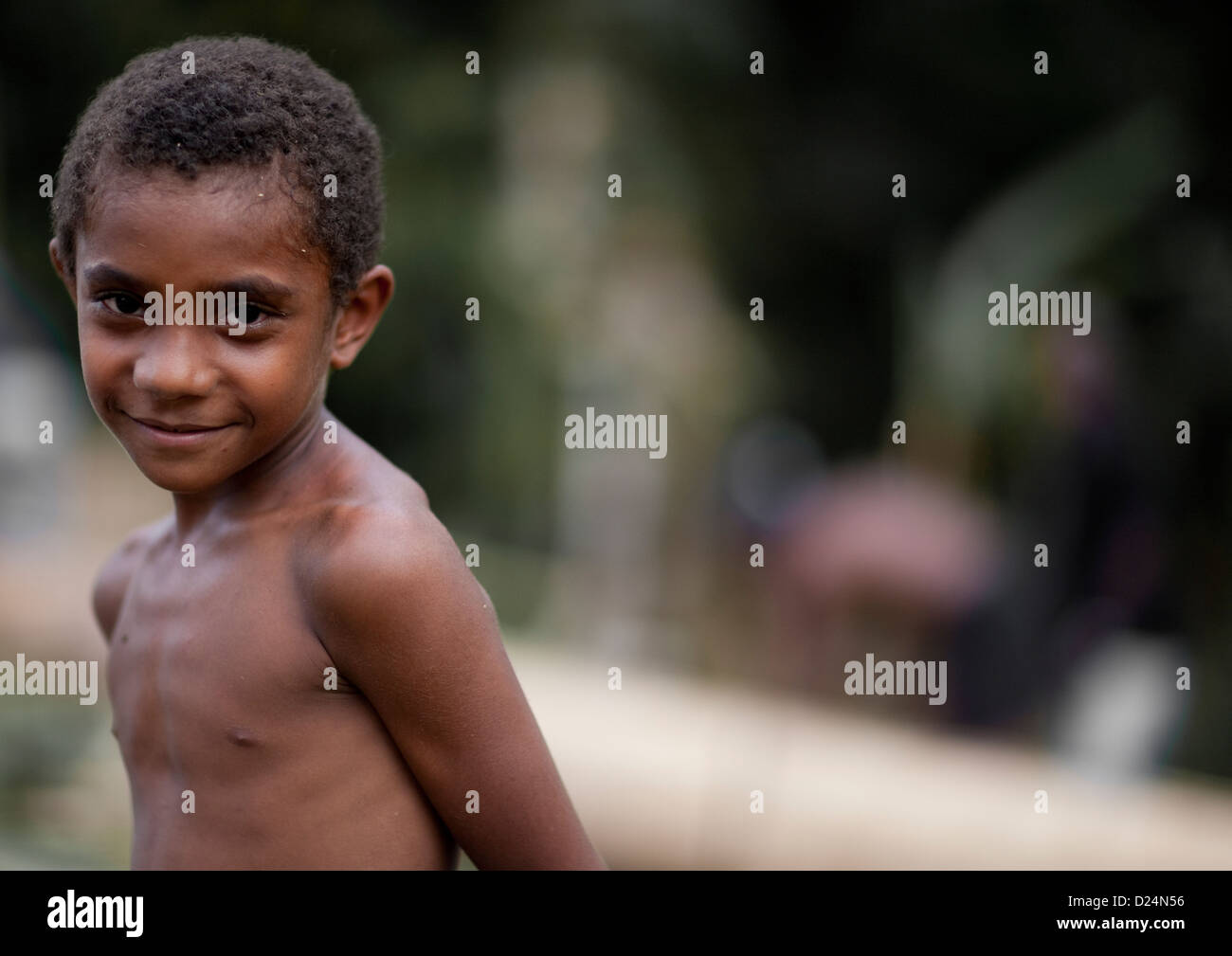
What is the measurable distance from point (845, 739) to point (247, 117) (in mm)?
4732

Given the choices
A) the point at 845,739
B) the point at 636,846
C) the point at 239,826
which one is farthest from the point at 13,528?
the point at 239,826

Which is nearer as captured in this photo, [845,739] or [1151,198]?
[845,739]

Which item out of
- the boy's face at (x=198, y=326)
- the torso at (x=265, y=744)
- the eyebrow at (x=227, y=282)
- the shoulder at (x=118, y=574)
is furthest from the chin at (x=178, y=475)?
the shoulder at (x=118, y=574)

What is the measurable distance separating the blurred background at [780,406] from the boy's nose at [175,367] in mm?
3007

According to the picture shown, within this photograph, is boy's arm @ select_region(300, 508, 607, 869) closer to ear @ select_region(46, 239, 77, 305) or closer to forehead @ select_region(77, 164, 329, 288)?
forehead @ select_region(77, 164, 329, 288)

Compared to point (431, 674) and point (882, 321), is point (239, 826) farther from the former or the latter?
point (882, 321)

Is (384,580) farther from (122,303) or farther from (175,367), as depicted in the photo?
(122,303)

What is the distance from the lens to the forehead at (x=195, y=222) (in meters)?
1.49

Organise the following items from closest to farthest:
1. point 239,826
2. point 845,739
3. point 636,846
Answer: point 239,826, point 636,846, point 845,739

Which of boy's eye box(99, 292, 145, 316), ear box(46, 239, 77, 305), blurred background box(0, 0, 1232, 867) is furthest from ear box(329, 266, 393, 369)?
blurred background box(0, 0, 1232, 867)

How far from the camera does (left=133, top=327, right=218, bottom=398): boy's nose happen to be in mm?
1509

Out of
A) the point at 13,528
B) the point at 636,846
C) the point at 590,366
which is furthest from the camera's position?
the point at 590,366

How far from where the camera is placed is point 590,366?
7926 millimetres

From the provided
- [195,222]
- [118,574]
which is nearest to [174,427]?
[195,222]
